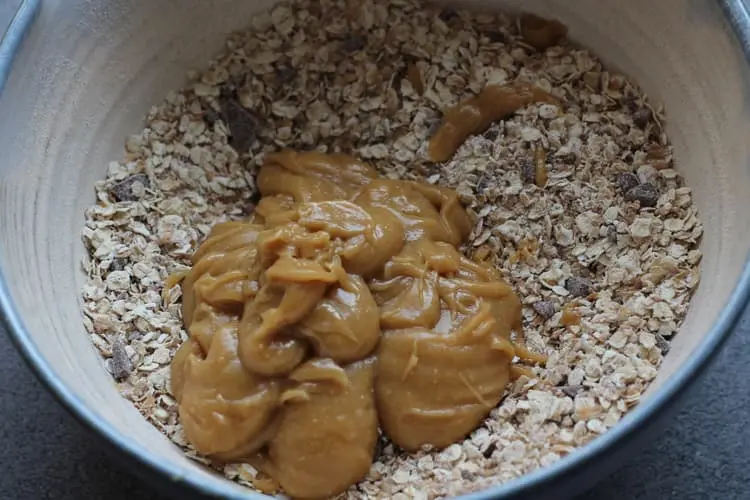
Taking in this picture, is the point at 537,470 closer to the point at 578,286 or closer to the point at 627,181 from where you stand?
the point at 578,286

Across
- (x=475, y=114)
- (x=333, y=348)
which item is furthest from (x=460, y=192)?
(x=333, y=348)

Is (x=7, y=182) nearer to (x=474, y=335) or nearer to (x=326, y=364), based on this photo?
(x=326, y=364)

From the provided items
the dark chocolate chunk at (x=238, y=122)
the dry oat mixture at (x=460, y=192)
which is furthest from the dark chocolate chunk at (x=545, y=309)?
the dark chocolate chunk at (x=238, y=122)

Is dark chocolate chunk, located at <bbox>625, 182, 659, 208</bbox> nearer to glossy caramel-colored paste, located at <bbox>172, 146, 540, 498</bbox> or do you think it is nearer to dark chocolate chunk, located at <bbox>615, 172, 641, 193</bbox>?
dark chocolate chunk, located at <bbox>615, 172, 641, 193</bbox>

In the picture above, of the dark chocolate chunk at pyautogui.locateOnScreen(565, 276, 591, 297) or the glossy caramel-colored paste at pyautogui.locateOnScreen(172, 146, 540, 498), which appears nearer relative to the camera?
the glossy caramel-colored paste at pyautogui.locateOnScreen(172, 146, 540, 498)

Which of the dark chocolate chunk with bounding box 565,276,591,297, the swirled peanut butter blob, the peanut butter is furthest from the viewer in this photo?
the peanut butter

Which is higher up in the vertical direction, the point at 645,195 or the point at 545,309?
the point at 645,195

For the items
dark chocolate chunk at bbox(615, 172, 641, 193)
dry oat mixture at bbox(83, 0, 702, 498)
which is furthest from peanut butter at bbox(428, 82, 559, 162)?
dark chocolate chunk at bbox(615, 172, 641, 193)

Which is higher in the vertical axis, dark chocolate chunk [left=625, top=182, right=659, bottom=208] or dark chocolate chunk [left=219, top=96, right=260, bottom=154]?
dark chocolate chunk [left=625, top=182, right=659, bottom=208]
